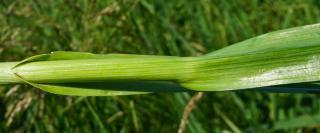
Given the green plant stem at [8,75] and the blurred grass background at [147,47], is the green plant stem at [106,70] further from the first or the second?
the blurred grass background at [147,47]

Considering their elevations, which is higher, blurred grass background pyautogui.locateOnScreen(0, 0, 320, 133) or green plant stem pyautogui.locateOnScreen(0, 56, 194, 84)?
green plant stem pyautogui.locateOnScreen(0, 56, 194, 84)

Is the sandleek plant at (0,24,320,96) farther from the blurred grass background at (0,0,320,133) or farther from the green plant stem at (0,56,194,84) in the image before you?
the blurred grass background at (0,0,320,133)

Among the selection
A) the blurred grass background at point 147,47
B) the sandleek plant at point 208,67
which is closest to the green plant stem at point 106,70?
the sandleek plant at point 208,67

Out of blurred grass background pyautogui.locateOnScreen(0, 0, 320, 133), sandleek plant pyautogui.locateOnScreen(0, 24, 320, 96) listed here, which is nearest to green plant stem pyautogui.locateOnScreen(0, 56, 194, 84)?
sandleek plant pyautogui.locateOnScreen(0, 24, 320, 96)

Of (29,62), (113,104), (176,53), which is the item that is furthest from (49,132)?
(29,62)

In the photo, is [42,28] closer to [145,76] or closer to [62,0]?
[62,0]
